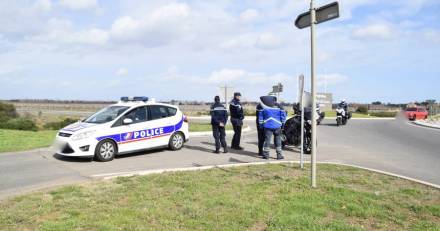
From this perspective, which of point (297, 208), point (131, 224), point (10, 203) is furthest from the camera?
point (10, 203)

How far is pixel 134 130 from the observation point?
1212 centimetres

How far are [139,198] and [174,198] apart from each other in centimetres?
54

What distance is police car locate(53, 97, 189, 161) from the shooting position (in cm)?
1118

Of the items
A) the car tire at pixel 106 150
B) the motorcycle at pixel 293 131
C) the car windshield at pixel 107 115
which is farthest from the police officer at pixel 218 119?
the car tire at pixel 106 150

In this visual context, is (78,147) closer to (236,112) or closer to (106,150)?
(106,150)

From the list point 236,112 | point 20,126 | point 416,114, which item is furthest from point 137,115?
point 416,114

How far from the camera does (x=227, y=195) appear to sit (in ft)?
22.6

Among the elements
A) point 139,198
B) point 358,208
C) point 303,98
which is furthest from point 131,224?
point 303,98

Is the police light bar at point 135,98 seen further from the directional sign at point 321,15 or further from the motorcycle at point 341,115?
the motorcycle at point 341,115

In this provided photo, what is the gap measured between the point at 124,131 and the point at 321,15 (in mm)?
6580

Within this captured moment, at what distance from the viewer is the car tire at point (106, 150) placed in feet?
36.9

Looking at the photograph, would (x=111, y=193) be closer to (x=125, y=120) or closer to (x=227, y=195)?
(x=227, y=195)

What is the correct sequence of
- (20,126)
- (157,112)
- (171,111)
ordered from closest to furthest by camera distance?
(157,112)
(171,111)
(20,126)

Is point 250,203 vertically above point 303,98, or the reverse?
point 303,98
